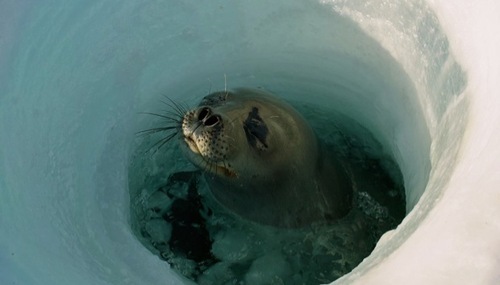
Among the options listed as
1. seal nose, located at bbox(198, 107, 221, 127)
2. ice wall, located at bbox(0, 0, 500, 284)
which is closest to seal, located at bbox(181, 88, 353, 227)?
seal nose, located at bbox(198, 107, 221, 127)

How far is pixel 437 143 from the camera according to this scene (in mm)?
2316

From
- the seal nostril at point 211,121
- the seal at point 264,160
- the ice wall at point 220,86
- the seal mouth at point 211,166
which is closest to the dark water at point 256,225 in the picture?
the seal at point 264,160

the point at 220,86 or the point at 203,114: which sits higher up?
the point at 220,86

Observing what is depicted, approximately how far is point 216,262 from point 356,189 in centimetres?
84

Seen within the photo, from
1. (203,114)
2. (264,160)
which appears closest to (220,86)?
(264,160)

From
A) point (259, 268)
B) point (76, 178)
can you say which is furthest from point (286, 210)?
point (76, 178)

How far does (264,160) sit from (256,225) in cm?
45

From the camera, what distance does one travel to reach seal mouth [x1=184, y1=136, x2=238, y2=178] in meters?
2.68

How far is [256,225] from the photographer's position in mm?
3230

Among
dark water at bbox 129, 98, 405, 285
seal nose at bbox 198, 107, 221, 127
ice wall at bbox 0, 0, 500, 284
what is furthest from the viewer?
dark water at bbox 129, 98, 405, 285

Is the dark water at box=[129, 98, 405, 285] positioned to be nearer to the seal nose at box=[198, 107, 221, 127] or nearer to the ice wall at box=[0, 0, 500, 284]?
the ice wall at box=[0, 0, 500, 284]

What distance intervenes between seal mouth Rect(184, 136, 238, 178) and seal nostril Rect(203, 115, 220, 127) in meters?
0.12

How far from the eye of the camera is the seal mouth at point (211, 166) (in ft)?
8.80

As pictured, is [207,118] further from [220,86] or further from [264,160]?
[220,86]
